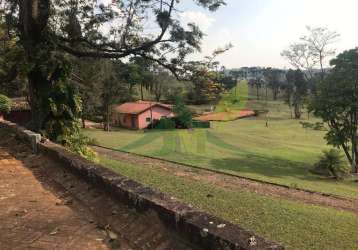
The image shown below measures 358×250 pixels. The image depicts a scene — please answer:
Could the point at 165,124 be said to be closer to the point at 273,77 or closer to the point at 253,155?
the point at 253,155

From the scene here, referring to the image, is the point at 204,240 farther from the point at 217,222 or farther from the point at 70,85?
the point at 70,85

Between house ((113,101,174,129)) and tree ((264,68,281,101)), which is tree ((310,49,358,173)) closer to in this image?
house ((113,101,174,129))

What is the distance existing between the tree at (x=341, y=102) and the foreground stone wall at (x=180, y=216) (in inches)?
926

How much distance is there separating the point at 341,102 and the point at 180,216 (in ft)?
81.9

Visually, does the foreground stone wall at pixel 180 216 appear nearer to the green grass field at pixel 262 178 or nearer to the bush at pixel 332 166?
the green grass field at pixel 262 178

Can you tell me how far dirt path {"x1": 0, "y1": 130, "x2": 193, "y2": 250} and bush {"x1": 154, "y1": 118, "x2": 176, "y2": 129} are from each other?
144 ft

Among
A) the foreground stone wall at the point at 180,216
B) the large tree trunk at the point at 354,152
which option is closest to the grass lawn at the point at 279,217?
the foreground stone wall at the point at 180,216

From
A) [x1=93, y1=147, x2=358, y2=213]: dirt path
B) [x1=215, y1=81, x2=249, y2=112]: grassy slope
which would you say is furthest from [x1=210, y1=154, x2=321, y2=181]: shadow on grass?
[x1=215, y1=81, x2=249, y2=112]: grassy slope

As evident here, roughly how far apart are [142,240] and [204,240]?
881 millimetres

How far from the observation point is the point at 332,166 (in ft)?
81.1

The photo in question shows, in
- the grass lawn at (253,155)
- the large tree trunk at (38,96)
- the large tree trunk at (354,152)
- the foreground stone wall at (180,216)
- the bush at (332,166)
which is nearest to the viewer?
the foreground stone wall at (180,216)

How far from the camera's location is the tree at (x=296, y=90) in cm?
7544

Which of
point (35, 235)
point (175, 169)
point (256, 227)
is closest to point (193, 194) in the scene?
point (256, 227)

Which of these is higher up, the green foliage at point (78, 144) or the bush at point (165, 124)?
the green foliage at point (78, 144)
